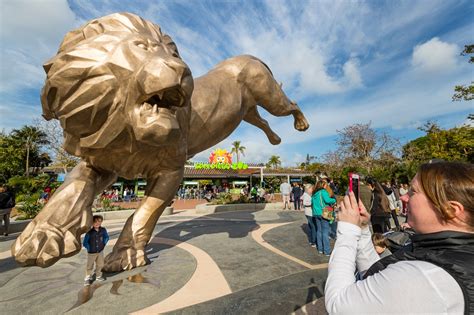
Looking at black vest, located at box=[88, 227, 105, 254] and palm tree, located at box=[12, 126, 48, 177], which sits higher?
palm tree, located at box=[12, 126, 48, 177]

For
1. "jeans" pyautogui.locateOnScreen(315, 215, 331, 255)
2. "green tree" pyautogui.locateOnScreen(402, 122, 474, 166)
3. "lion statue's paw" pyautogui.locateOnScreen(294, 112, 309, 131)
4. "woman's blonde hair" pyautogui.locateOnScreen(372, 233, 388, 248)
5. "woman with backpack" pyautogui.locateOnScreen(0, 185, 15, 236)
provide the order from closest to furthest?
1. "woman's blonde hair" pyautogui.locateOnScreen(372, 233, 388, 248)
2. "jeans" pyautogui.locateOnScreen(315, 215, 331, 255)
3. "lion statue's paw" pyautogui.locateOnScreen(294, 112, 309, 131)
4. "woman with backpack" pyautogui.locateOnScreen(0, 185, 15, 236)
5. "green tree" pyautogui.locateOnScreen(402, 122, 474, 166)

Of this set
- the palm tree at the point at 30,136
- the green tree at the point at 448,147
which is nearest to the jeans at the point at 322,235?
the green tree at the point at 448,147

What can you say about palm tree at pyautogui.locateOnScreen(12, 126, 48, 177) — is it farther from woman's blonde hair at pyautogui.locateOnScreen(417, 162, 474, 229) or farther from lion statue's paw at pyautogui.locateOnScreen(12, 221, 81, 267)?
woman's blonde hair at pyautogui.locateOnScreen(417, 162, 474, 229)

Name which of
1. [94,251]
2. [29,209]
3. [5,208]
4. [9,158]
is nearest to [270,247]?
[94,251]

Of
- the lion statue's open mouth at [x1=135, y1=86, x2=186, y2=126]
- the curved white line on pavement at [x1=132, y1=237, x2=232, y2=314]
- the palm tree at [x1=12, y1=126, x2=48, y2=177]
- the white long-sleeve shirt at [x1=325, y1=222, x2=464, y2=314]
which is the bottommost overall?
the curved white line on pavement at [x1=132, y1=237, x2=232, y2=314]

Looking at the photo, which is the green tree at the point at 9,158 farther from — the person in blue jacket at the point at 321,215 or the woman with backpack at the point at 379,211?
the woman with backpack at the point at 379,211

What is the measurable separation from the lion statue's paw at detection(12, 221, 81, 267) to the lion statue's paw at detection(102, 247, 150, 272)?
1.58 feet

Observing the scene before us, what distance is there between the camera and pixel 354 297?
816mm

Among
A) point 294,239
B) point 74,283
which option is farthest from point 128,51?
point 294,239

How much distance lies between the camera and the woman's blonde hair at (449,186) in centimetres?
85

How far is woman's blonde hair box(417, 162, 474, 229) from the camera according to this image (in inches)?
33.3

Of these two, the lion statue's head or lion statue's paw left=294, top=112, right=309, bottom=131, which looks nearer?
the lion statue's head

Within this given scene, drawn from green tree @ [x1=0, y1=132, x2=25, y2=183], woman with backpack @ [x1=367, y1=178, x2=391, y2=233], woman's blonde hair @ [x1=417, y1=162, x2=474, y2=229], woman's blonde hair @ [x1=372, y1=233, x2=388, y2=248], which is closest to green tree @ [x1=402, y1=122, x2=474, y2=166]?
woman with backpack @ [x1=367, y1=178, x2=391, y2=233]

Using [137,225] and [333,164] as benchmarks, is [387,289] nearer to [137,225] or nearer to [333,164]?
[137,225]
